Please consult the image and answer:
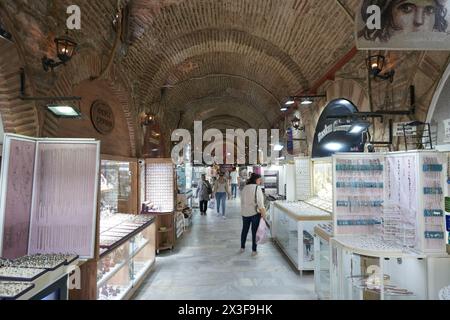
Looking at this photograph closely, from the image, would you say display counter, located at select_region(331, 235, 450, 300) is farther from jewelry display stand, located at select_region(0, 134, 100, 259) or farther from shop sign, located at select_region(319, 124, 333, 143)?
shop sign, located at select_region(319, 124, 333, 143)

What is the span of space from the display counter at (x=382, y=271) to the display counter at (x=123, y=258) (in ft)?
8.29

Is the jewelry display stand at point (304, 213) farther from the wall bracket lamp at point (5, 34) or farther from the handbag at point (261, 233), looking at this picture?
the wall bracket lamp at point (5, 34)

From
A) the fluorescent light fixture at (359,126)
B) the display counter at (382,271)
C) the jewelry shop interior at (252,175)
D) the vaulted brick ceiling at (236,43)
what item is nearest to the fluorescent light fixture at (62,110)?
the jewelry shop interior at (252,175)

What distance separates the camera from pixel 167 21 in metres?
6.28

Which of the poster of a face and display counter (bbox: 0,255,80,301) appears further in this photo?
the poster of a face

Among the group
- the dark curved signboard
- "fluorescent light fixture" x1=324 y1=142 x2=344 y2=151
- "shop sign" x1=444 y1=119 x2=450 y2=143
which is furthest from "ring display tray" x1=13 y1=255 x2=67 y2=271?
"fluorescent light fixture" x1=324 y1=142 x2=344 y2=151

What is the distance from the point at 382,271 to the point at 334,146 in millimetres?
4390

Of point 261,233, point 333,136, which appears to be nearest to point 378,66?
point 333,136

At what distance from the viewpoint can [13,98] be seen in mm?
3035

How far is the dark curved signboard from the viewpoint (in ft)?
20.5

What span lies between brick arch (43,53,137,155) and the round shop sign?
1.32 ft

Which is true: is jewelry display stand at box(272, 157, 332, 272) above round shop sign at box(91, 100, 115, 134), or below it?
below

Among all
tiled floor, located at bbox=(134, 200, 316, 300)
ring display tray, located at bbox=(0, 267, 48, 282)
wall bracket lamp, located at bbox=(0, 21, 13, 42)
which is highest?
wall bracket lamp, located at bbox=(0, 21, 13, 42)

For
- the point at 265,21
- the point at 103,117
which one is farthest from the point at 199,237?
the point at 265,21
